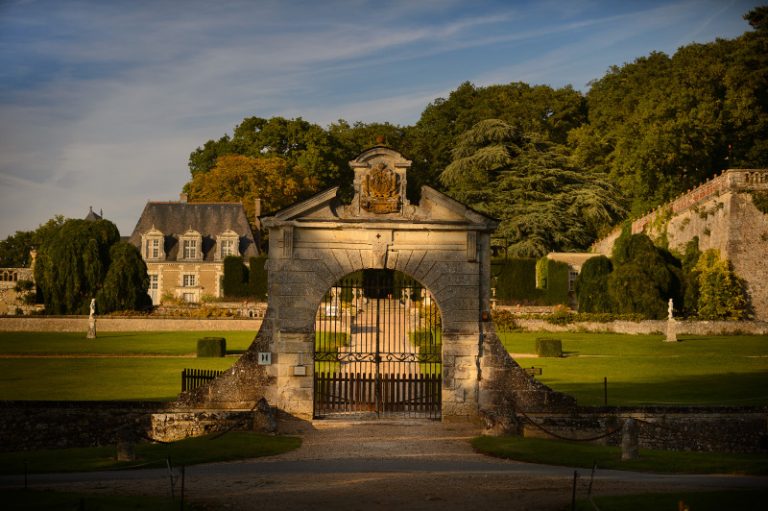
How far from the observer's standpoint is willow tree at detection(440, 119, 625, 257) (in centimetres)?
5950

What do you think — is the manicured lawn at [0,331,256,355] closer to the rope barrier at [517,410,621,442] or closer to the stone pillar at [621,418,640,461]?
the rope barrier at [517,410,621,442]

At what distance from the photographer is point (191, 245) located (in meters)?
65.1

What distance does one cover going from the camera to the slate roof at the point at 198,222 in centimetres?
6556

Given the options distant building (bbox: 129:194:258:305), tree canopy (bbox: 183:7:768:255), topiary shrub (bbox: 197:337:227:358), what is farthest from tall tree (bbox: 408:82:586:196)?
topiary shrub (bbox: 197:337:227:358)

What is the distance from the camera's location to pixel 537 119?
70688 millimetres

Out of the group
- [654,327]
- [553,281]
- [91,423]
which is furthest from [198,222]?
[91,423]

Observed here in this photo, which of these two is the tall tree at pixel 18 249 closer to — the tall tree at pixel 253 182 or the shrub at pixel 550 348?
the tall tree at pixel 253 182

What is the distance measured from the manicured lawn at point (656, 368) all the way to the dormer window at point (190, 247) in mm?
28423

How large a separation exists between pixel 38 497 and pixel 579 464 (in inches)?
319

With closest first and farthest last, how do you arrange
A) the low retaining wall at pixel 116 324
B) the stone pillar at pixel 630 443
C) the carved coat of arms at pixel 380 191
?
the stone pillar at pixel 630 443 → the carved coat of arms at pixel 380 191 → the low retaining wall at pixel 116 324

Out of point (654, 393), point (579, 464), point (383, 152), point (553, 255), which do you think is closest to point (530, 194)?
point (553, 255)

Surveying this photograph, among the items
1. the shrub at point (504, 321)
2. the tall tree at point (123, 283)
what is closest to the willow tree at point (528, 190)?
the shrub at point (504, 321)

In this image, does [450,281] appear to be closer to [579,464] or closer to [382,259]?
[382,259]

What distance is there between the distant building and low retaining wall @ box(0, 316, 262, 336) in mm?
16828
